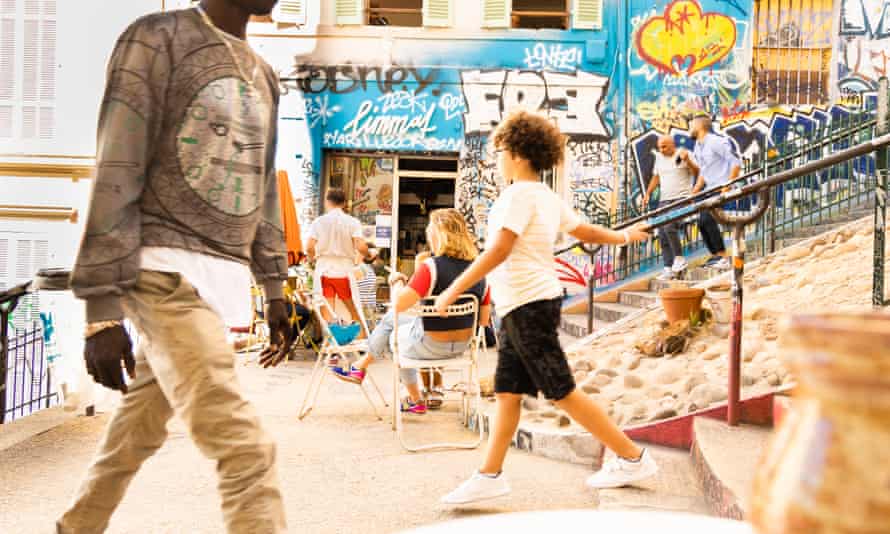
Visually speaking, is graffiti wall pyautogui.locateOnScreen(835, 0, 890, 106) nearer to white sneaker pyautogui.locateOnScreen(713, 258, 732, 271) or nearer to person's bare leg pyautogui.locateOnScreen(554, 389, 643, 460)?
white sneaker pyautogui.locateOnScreen(713, 258, 732, 271)

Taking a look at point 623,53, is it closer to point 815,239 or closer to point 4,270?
point 815,239

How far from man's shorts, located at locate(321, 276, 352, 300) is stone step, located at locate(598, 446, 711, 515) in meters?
5.39

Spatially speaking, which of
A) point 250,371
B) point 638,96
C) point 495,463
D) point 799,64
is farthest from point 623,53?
point 495,463

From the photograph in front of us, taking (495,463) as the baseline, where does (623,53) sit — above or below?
above

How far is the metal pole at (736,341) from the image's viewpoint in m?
4.04

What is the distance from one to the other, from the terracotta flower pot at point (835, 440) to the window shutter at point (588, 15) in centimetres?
1392

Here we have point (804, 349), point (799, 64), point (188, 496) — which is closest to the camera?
point (804, 349)

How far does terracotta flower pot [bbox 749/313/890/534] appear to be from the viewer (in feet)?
1.70

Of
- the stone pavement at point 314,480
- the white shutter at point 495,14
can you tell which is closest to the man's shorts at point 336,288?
the stone pavement at point 314,480

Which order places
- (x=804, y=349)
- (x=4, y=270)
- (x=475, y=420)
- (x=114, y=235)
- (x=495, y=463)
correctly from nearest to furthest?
(x=804, y=349)
(x=114, y=235)
(x=495, y=463)
(x=475, y=420)
(x=4, y=270)

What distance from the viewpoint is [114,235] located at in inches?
81.0

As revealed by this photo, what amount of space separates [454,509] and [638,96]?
35.8 feet

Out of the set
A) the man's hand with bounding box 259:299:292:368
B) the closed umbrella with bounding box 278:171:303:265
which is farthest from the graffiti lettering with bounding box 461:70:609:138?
the man's hand with bounding box 259:299:292:368

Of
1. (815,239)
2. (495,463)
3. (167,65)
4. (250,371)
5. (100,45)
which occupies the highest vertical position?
(100,45)
